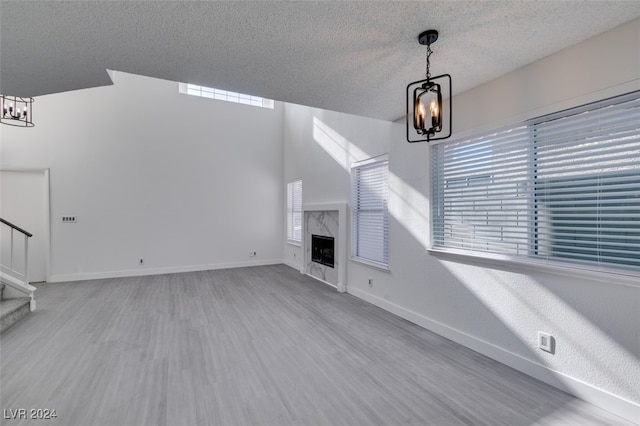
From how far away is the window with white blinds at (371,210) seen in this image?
4.10 meters

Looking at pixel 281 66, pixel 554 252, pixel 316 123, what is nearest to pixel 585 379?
pixel 554 252

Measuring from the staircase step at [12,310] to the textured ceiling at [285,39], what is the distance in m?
2.59

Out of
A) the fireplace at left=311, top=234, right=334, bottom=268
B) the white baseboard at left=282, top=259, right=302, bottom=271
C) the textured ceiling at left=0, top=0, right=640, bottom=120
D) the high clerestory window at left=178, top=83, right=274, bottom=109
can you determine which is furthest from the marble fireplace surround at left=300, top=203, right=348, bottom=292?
the high clerestory window at left=178, top=83, right=274, bottom=109

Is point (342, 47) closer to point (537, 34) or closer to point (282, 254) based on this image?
point (537, 34)

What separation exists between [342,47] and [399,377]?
2660 millimetres

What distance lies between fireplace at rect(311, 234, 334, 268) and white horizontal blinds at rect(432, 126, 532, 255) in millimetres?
2429

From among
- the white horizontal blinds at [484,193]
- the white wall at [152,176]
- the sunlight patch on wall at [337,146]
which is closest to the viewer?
the white horizontal blinds at [484,193]

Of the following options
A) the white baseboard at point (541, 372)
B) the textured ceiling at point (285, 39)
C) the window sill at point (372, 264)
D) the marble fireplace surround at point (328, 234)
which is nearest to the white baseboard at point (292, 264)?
the marble fireplace surround at point (328, 234)

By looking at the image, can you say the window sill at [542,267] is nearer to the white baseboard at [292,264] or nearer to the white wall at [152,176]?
the white baseboard at [292,264]

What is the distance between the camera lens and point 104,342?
296cm

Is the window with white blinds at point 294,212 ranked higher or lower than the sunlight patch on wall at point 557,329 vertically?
higher

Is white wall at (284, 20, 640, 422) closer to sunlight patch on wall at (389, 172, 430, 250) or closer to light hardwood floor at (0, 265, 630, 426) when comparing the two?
sunlight patch on wall at (389, 172, 430, 250)

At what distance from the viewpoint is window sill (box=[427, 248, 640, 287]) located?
6.09 ft

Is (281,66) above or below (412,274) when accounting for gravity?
above
